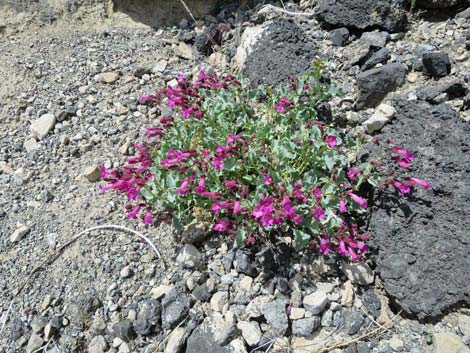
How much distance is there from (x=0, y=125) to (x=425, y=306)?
13.3ft

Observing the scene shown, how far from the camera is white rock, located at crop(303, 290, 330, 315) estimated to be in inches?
115

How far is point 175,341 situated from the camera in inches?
115

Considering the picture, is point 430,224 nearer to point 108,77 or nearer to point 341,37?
point 341,37

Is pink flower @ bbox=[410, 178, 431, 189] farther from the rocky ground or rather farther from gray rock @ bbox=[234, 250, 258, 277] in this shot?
gray rock @ bbox=[234, 250, 258, 277]

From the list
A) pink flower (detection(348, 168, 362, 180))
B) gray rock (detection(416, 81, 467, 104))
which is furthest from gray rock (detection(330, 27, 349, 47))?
pink flower (detection(348, 168, 362, 180))

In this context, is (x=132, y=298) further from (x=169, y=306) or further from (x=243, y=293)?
(x=243, y=293)

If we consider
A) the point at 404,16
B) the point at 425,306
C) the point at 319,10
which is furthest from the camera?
the point at 319,10

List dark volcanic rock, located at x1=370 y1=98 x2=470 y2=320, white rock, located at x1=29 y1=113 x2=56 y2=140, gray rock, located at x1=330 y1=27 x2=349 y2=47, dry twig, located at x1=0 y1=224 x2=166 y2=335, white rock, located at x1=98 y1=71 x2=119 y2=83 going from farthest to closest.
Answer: white rock, located at x1=98 y1=71 x2=119 y2=83, white rock, located at x1=29 y1=113 x2=56 y2=140, gray rock, located at x1=330 y1=27 x2=349 y2=47, dry twig, located at x1=0 y1=224 x2=166 y2=335, dark volcanic rock, located at x1=370 y1=98 x2=470 y2=320

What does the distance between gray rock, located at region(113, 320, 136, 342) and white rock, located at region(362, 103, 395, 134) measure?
229 cm

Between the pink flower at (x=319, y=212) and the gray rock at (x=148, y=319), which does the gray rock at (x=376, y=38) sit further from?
the gray rock at (x=148, y=319)

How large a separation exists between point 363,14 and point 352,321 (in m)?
2.74

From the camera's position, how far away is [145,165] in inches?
129

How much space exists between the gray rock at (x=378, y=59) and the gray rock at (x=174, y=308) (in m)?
2.43

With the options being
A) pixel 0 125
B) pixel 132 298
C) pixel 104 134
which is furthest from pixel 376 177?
pixel 0 125
